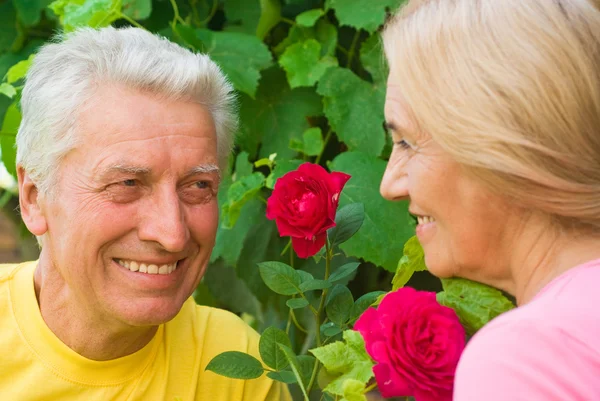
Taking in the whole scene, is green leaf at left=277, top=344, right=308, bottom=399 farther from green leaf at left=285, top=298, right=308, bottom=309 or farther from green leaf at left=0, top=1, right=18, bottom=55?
green leaf at left=0, top=1, right=18, bottom=55

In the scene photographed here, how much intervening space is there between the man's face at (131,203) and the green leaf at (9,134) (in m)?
0.66

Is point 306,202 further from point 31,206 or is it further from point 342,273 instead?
point 31,206

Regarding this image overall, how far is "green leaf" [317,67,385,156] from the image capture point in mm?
2406

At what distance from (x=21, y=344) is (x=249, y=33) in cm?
118

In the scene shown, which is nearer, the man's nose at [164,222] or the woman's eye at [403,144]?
the woman's eye at [403,144]

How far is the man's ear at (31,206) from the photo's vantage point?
6.68 ft

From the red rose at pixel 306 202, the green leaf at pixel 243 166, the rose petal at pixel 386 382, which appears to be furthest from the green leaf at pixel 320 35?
the rose petal at pixel 386 382

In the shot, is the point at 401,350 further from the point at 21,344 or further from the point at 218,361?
the point at 21,344

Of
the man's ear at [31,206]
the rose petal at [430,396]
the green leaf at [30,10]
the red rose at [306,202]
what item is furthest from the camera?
the green leaf at [30,10]

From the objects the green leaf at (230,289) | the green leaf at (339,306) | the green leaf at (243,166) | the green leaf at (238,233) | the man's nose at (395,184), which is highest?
the man's nose at (395,184)

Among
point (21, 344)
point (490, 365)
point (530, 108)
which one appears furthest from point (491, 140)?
point (21, 344)

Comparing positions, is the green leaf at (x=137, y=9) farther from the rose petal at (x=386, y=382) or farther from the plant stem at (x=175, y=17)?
the rose petal at (x=386, y=382)

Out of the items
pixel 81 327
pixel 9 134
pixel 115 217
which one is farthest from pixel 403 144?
pixel 9 134

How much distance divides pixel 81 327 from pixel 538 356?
121 centimetres
